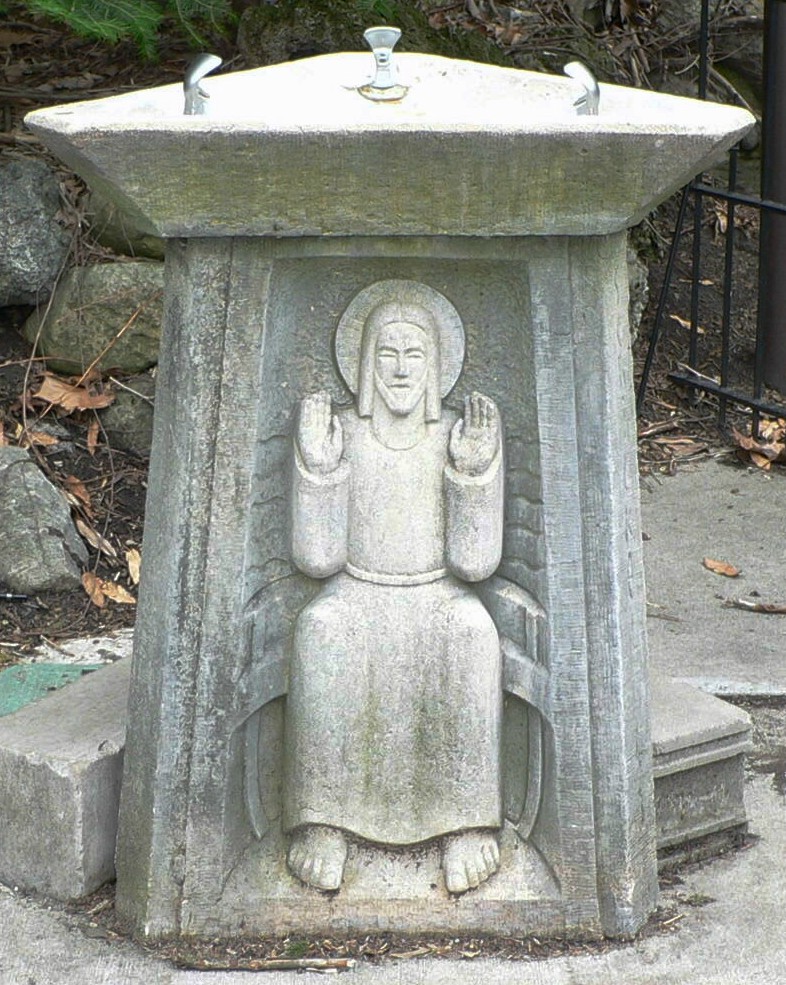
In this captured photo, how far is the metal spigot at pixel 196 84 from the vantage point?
9.11ft

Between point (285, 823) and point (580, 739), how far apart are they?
1.84ft

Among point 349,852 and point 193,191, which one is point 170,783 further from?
point 193,191

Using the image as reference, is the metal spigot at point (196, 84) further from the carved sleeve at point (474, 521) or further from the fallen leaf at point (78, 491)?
the fallen leaf at point (78, 491)

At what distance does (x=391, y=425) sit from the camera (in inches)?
113

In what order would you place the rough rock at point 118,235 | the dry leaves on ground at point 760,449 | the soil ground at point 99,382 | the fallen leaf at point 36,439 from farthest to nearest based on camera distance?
the dry leaves on ground at point 760,449 < the rough rock at point 118,235 < the fallen leaf at point 36,439 < the soil ground at point 99,382

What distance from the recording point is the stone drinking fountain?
2.63 m

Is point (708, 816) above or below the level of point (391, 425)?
below

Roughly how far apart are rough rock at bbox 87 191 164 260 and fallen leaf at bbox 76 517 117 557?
0.98 metres

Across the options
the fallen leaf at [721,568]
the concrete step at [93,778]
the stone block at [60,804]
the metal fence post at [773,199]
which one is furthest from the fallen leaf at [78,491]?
the metal fence post at [773,199]

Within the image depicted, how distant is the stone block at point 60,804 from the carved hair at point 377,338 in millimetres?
890

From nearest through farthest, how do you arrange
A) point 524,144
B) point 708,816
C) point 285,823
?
1. point 524,144
2. point 285,823
3. point 708,816

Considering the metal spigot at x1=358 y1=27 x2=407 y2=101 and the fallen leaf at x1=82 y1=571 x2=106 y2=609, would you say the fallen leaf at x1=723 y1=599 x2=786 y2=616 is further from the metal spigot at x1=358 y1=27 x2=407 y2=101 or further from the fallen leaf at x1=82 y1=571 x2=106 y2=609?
the metal spigot at x1=358 y1=27 x2=407 y2=101

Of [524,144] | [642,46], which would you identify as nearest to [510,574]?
[524,144]

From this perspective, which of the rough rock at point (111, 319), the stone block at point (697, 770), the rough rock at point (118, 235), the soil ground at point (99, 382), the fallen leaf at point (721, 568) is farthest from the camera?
the rough rock at point (118, 235)
